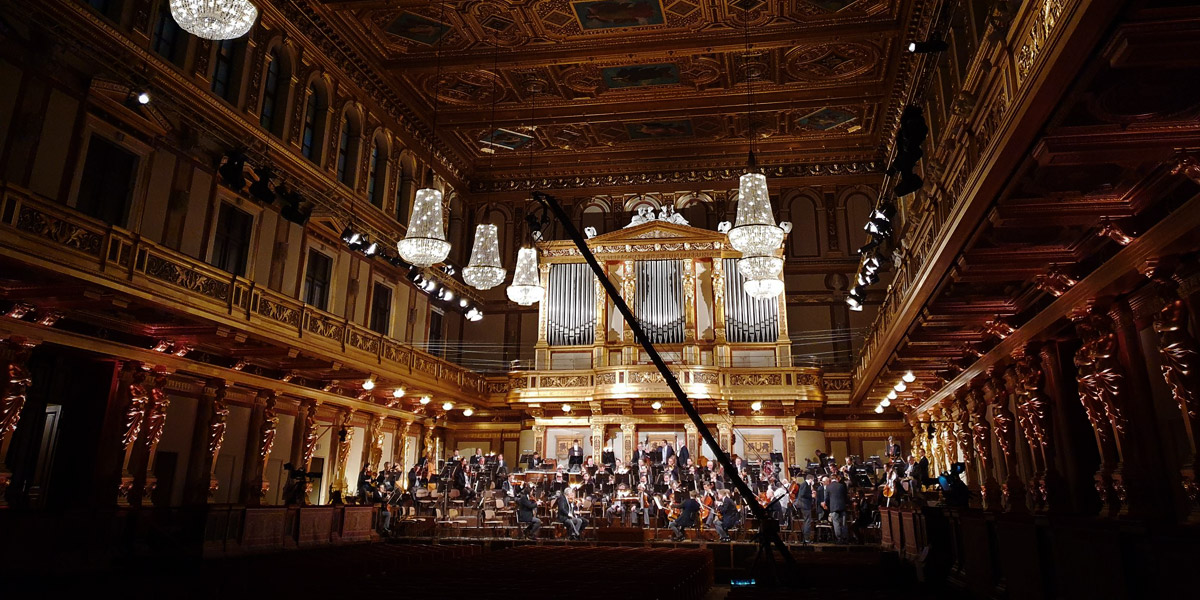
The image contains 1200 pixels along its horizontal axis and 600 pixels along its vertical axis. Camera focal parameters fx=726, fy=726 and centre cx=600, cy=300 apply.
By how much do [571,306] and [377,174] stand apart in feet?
19.9

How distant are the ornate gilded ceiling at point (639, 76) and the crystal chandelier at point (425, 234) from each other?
6593mm

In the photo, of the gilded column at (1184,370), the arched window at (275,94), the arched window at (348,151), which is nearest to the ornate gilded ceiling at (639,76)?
the arched window at (275,94)

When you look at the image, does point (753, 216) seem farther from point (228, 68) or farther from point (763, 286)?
point (228, 68)

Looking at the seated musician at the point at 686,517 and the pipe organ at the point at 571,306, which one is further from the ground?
the pipe organ at the point at 571,306

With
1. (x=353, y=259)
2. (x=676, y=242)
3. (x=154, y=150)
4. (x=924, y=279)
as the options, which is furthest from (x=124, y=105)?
(x=676, y=242)

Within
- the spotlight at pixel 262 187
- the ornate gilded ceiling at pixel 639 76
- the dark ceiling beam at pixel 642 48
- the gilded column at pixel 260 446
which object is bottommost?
the gilded column at pixel 260 446

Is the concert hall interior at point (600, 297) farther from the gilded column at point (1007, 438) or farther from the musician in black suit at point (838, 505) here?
the musician in black suit at point (838, 505)

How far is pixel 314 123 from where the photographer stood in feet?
49.9

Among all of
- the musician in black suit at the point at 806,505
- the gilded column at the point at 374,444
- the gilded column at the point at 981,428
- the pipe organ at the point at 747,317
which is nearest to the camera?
the gilded column at the point at 981,428

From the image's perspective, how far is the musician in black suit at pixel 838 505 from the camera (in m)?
13.3

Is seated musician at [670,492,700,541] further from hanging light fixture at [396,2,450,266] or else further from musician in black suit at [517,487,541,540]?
hanging light fixture at [396,2,450,266]

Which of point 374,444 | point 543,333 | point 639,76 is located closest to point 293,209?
point 374,444

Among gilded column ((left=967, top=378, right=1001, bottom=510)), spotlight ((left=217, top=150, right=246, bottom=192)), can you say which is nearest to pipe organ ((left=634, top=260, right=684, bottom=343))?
gilded column ((left=967, top=378, right=1001, bottom=510))

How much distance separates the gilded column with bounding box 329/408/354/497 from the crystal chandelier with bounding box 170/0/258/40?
1152cm
